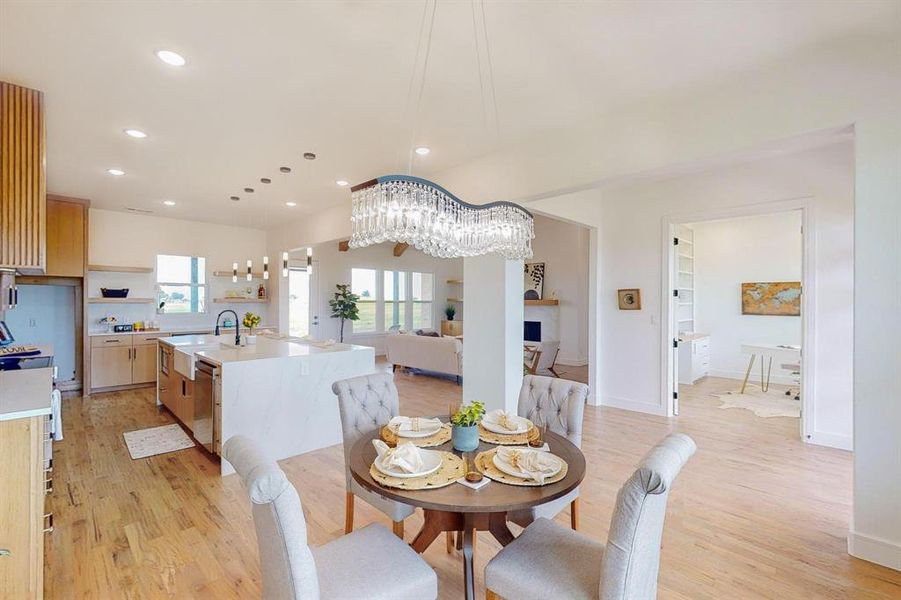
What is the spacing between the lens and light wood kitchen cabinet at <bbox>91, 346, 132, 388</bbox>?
5.90m

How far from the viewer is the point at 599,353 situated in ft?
17.9

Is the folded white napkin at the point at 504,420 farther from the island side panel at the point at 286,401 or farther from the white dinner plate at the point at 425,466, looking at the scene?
the island side panel at the point at 286,401

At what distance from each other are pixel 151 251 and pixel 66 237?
1.30 metres

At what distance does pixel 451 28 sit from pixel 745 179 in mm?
3917

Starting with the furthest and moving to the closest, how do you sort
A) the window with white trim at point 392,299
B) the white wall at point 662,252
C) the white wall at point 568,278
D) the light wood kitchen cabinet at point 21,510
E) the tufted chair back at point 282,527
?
1. the window with white trim at point 392,299
2. the white wall at point 568,278
3. the white wall at point 662,252
4. the light wood kitchen cabinet at point 21,510
5. the tufted chair back at point 282,527

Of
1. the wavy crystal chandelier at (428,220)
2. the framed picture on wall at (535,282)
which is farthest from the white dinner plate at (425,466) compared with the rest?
the framed picture on wall at (535,282)

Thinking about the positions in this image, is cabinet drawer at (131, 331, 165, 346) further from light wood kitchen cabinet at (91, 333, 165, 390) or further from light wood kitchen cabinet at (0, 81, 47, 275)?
light wood kitchen cabinet at (0, 81, 47, 275)

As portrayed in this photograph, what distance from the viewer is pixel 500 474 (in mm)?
1656

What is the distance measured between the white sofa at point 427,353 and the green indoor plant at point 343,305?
128cm

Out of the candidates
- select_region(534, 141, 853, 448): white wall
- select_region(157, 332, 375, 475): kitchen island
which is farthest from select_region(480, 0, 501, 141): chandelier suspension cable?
select_region(157, 332, 375, 475): kitchen island

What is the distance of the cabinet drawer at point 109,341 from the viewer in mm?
5891

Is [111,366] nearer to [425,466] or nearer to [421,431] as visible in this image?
[421,431]

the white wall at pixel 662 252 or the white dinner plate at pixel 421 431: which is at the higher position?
the white wall at pixel 662 252

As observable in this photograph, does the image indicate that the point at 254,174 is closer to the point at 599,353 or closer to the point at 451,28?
the point at 451,28
